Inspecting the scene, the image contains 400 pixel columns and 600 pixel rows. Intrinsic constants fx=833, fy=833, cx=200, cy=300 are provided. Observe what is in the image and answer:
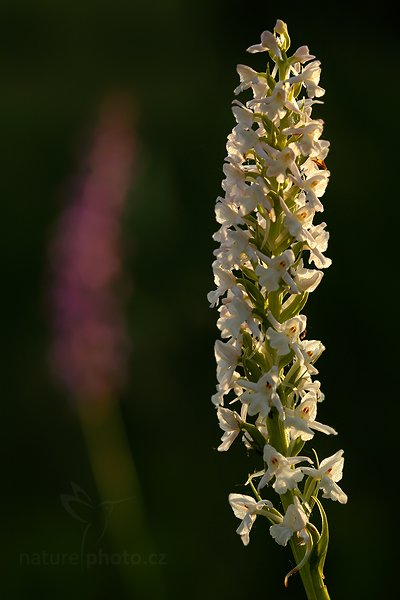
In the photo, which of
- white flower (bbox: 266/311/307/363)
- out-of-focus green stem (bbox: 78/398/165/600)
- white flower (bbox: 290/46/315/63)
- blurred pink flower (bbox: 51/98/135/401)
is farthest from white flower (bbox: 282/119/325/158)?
out-of-focus green stem (bbox: 78/398/165/600)

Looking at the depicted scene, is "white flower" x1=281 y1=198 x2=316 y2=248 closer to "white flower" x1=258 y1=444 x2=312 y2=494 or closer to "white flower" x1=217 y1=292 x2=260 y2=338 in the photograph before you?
"white flower" x1=217 y1=292 x2=260 y2=338

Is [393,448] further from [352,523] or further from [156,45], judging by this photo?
[156,45]

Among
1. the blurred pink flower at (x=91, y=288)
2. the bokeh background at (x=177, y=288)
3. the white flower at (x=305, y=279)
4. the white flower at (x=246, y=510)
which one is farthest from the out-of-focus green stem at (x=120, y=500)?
the white flower at (x=305, y=279)

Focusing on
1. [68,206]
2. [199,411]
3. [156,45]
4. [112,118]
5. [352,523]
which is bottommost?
[352,523]

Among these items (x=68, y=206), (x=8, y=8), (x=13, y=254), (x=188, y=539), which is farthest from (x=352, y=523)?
(x=8, y=8)

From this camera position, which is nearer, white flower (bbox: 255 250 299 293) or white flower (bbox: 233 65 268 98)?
white flower (bbox: 255 250 299 293)

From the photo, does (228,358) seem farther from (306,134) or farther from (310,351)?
(306,134)
